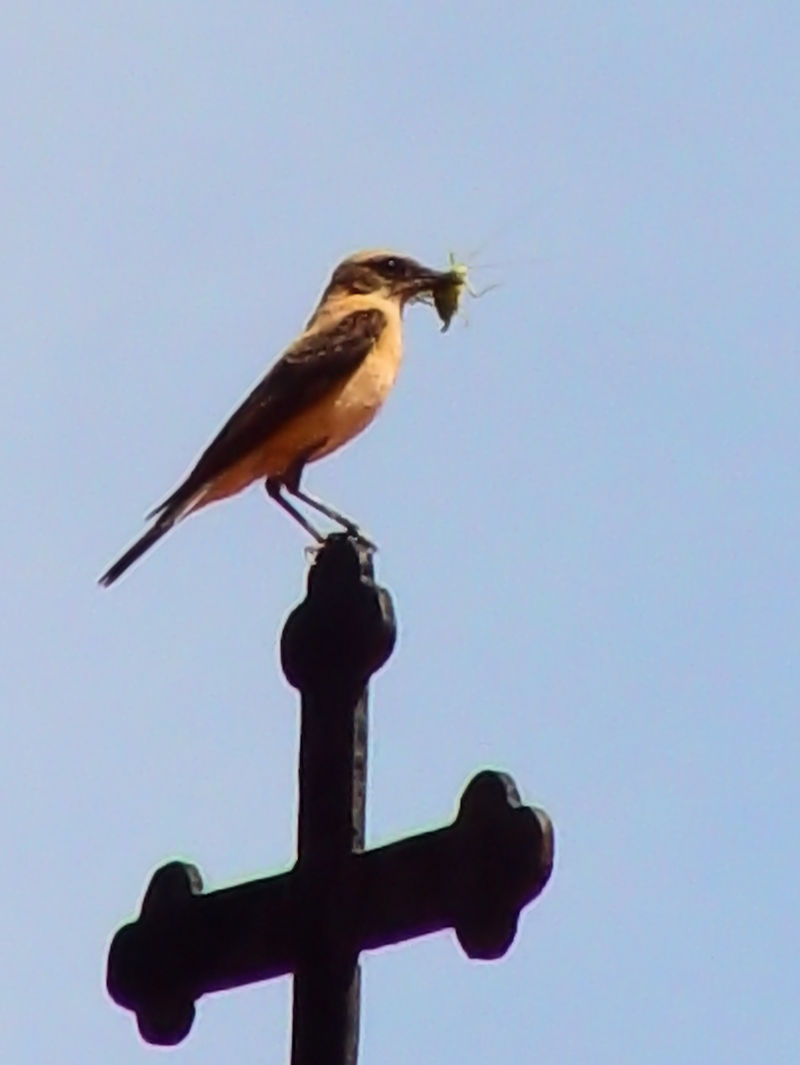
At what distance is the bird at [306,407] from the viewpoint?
9.05 meters

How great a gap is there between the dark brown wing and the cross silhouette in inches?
172

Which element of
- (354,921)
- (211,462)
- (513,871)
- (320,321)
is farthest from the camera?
(320,321)

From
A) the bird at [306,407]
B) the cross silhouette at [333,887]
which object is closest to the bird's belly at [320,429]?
the bird at [306,407]

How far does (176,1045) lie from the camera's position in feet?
14.8

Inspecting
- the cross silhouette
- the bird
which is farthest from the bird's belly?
the cross silhouette

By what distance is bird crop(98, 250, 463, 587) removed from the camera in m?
9.05

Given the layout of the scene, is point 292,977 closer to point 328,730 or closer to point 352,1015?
point 352,1015

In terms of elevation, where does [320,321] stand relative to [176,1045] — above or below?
above

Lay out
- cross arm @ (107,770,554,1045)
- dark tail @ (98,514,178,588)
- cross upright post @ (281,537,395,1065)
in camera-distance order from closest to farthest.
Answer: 1. cross arm @ (107,770,554,1045)
2. cross upright post @ (281,537,395,1065)
3. dark tail @ (98,514,178,588)

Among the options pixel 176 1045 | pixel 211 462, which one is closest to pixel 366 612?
pixel 176 1045

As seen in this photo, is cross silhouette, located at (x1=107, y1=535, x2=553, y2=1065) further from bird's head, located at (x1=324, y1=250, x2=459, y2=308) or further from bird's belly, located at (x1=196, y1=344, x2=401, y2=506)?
bird's head, located at (x1=324, y1=250, x2=459, y2=308)

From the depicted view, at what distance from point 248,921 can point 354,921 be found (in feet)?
0.91

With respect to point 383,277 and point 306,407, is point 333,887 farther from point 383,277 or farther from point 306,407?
point 383,277

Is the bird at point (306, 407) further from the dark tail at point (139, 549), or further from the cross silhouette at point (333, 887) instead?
the cross silhouette at point (333, 887)
